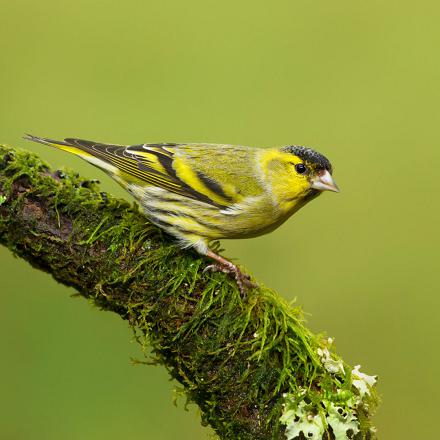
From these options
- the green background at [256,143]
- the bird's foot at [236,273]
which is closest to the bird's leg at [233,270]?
the bird's foot at [236,273]

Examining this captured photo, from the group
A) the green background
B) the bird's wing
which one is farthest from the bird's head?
the green background

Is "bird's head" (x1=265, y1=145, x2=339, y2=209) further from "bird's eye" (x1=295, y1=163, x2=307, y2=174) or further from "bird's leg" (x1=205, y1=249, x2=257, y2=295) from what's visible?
"bird's leg" (x1=205, y1=249, x2=257, y2=295)

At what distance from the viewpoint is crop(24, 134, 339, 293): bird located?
4055 millimetres

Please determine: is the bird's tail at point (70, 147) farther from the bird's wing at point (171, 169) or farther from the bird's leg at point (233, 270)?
the bird's leg at point (233, 270)

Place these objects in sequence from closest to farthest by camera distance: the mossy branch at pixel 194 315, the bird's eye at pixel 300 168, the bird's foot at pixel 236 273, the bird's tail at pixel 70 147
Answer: the mossy branch at pixel 194 315 → the bird's foot at pixel 236 273 → the bird's tail at pixel 70 147 → the bird's eye at pixel 300 168

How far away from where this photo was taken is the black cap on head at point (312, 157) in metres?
4.11

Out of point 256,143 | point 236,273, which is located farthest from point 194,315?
point 256,143

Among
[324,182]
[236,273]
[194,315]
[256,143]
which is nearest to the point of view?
[194,315]

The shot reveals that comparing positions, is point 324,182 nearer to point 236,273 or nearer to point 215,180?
point 215,180

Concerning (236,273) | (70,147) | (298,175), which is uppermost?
(298,175)

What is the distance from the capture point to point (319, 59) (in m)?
7.58

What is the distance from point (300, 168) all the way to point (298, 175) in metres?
0.04

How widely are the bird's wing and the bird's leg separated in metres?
0.55

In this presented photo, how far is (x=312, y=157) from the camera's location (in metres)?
4.14
